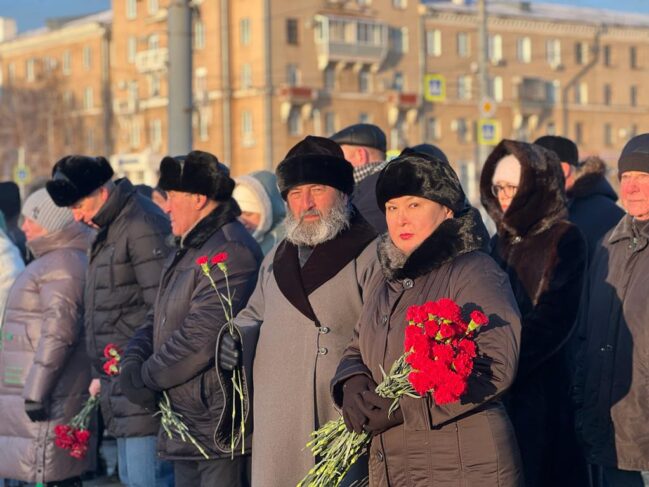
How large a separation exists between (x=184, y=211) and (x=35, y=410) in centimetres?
173

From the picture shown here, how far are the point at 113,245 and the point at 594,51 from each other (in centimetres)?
7307

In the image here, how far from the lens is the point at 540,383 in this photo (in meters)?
5.95

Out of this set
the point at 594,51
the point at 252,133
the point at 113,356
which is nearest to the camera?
the point at 113,356

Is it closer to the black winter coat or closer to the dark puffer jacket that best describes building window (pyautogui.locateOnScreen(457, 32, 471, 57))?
the dark puffer jacket

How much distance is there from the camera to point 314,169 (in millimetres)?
5590

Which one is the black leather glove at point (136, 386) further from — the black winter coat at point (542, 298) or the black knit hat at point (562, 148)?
the black knit hat at point (562, 148)

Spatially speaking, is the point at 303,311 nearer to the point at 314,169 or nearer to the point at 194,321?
the point at 314,169

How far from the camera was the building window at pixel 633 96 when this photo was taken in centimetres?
7912

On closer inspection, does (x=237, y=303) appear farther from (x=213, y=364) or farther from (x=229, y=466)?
(x=229, y=466)

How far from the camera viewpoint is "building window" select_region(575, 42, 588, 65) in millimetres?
76750

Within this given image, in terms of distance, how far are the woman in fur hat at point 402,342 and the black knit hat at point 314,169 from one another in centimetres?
67

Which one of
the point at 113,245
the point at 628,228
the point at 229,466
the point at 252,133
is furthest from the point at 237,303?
the point at 252,133

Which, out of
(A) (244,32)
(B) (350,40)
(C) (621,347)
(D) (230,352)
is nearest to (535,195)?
(C) (621,347)

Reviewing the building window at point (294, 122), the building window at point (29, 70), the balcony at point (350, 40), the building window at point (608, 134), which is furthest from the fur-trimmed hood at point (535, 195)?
the building window at point (29, 70)
